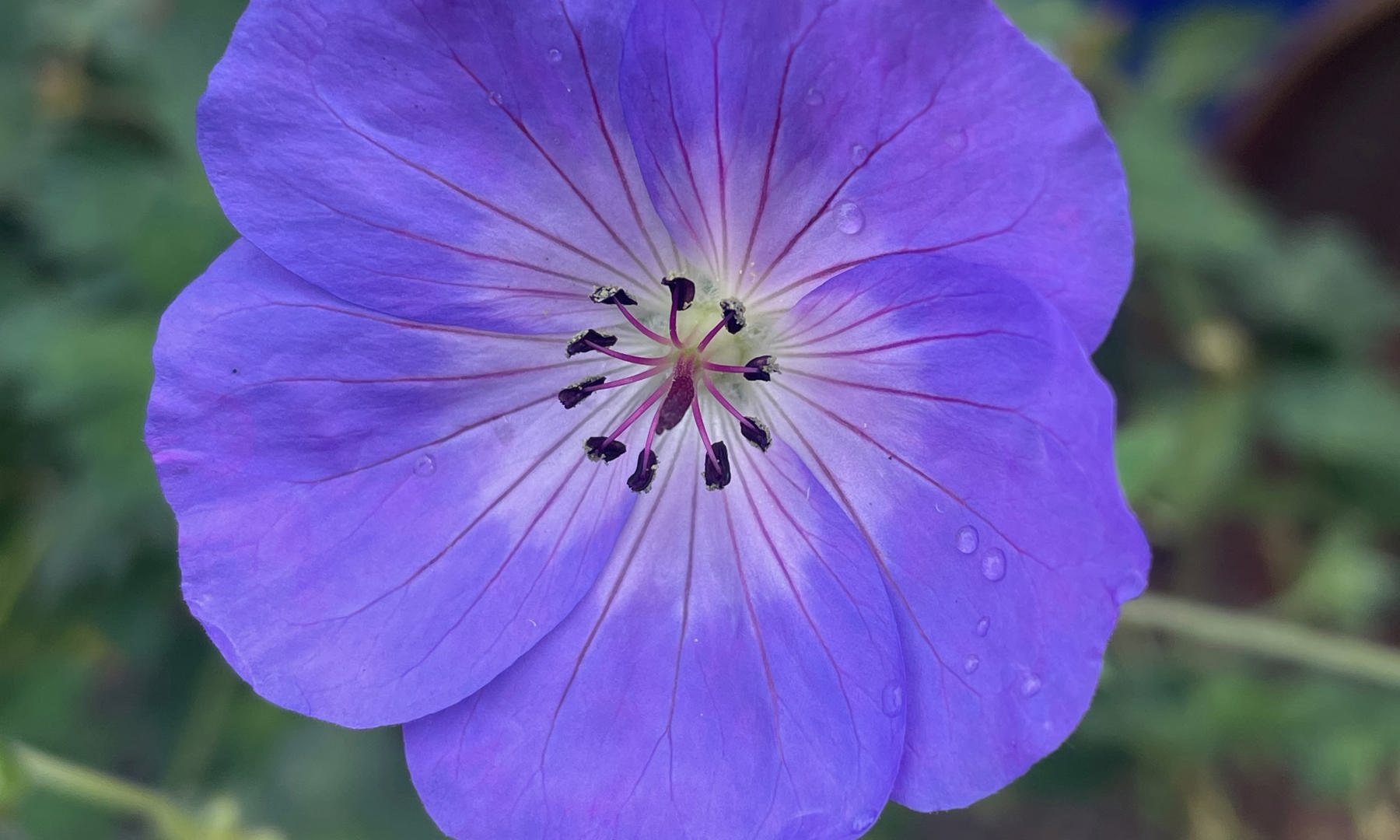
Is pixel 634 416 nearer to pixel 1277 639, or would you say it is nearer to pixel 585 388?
pixel 585 388

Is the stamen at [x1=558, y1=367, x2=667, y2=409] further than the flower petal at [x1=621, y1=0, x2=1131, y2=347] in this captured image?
Yes

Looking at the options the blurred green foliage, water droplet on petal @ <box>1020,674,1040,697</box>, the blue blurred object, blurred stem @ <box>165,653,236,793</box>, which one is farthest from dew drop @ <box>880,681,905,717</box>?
the blue blurred object

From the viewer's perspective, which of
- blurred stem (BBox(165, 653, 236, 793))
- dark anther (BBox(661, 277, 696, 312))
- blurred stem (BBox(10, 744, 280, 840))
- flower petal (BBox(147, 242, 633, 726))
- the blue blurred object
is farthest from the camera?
the blue blurred object

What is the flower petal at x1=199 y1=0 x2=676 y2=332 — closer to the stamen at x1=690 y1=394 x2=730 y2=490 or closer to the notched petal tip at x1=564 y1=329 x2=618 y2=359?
the notched petal tip at x1=564 y1=329 x2=618 y2=359

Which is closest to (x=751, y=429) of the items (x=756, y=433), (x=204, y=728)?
(x=756, y=433)

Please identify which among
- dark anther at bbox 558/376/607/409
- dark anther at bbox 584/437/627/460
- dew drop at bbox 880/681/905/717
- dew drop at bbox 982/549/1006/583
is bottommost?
dew drop at bbox 880/681/905/717

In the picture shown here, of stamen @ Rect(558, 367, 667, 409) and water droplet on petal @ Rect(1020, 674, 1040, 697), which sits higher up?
stamen @ Rect(558, 367, 667, 409)

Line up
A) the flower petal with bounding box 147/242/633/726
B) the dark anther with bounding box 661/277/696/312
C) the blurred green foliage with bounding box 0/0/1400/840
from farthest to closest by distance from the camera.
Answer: the blurred green foliage with bounding box 0/0/1400/840
the dark anther with bounding box 661/277/696/312
the flower petal with bounding box 147/242/633/726
